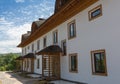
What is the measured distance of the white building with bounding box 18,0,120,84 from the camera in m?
9.12

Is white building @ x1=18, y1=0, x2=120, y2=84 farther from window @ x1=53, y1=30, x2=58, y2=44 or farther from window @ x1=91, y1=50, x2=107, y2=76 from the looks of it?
window @ x1=53, y1=30, x2=58, y2=44

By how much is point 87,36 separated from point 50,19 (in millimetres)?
5129

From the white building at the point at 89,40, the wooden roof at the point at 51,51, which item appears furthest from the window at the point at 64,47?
the wooden roof at the point at 51,51

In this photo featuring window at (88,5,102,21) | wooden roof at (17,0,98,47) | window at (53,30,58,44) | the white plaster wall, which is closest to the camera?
the white plaster wall

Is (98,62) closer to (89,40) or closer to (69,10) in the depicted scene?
(89,40)

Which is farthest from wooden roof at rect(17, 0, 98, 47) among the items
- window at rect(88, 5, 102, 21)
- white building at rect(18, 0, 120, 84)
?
window at rect(88, 5, 102, 21)

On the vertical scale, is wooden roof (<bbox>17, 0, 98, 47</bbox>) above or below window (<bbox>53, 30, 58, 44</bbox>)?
above

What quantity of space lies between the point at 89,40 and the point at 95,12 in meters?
1.87

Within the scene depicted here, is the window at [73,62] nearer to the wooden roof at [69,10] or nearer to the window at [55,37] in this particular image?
the wooden roof at [69,10]

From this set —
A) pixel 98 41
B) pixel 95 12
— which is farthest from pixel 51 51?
pixel 95 12

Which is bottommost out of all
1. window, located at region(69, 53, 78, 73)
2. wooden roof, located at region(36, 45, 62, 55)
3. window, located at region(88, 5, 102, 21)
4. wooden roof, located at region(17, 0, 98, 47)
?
window, located at region(69, 53, 78, 73)

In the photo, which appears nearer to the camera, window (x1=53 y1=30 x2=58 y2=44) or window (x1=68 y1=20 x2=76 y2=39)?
window (x1=68 y1=20 x2=76 y2=39)

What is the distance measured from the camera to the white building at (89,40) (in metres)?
9.12

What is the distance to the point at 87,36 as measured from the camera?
449 inches
